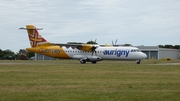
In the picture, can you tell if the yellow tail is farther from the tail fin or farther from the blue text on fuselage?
the blue text on fuselage

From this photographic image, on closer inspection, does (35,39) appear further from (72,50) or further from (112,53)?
(112,53)

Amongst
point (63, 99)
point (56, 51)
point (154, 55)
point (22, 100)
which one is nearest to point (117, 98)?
point (63, 99)

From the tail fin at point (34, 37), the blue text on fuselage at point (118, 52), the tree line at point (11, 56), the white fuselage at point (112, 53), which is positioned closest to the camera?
Result: the white fuselage at point (112, 53)

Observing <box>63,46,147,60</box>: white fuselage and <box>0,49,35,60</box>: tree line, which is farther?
<box>0,49,35,60</box>: tree line

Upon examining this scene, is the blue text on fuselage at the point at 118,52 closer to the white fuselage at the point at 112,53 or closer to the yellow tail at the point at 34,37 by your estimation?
the white fuselage at the point at 112,53

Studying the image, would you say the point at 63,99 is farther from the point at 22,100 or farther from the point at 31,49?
the point at 31,49

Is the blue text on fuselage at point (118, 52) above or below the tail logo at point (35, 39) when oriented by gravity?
below

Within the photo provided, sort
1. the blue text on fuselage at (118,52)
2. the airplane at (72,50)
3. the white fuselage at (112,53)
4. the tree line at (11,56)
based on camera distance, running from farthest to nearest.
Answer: the tree line at (11,56) < the airplane at (72,50) < the blue text on fuselage at (118,52) < the white fuselage at (112,53)

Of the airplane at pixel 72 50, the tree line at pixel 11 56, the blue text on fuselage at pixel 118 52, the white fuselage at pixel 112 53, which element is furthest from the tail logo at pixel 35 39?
the tree line at pixel 11 56

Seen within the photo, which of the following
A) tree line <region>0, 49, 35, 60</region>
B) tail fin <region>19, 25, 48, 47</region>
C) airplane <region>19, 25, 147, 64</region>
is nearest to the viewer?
airplane <region>19, 25, 147, 64</region>

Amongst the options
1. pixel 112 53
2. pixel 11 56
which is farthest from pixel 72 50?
pixel 11 56

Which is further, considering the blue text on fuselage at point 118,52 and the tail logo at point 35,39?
the tail logo at point 35,39

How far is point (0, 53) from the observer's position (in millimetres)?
124688

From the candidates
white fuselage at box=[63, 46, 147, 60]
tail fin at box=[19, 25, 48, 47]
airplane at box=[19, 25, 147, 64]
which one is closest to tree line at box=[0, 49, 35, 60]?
tail fin at box=[19, 25, 48, 47]
